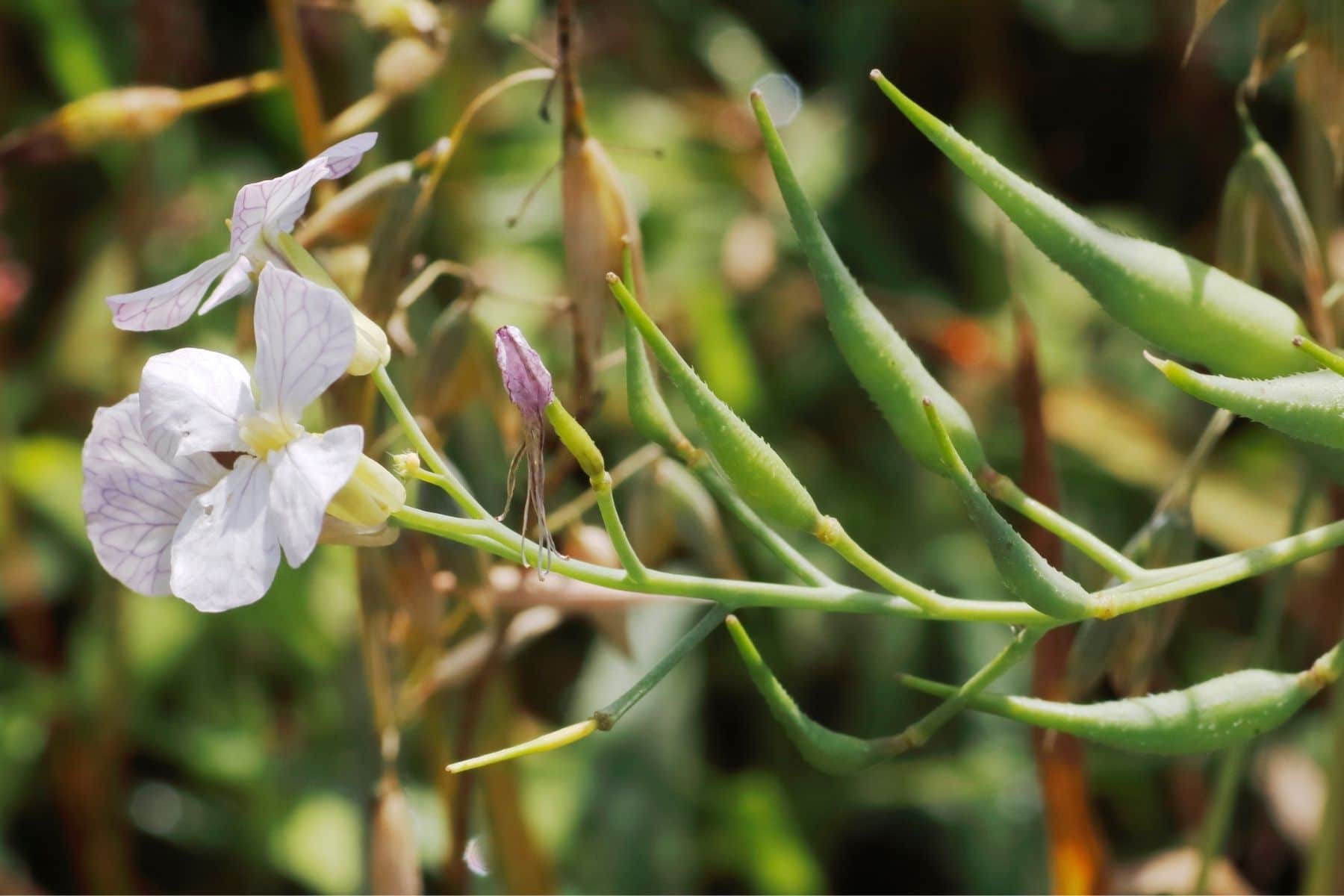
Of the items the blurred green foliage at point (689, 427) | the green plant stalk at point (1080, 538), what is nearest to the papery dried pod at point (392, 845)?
the blurred green foliage at point (689, 427)

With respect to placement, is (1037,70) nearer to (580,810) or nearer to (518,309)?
(518,309)

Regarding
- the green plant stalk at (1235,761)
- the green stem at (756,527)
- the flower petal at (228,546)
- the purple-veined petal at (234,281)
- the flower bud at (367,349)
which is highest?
the purple-veined petal at (234,281)

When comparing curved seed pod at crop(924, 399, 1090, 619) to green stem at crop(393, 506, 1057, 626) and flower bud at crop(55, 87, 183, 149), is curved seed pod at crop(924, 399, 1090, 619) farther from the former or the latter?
flower bud at crop(55, 87, 183, 149)

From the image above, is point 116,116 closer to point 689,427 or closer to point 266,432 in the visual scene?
point 266,432

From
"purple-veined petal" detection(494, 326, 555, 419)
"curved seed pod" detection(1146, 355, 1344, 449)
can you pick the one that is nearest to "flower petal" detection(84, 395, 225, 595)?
"purple-veined petal" detection(494, 326, 555, 419)

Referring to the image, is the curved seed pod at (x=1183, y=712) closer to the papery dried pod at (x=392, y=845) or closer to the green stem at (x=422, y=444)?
the green stem at (x=422, y=444)

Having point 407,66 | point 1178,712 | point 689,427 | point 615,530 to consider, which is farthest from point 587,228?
point 689,427
